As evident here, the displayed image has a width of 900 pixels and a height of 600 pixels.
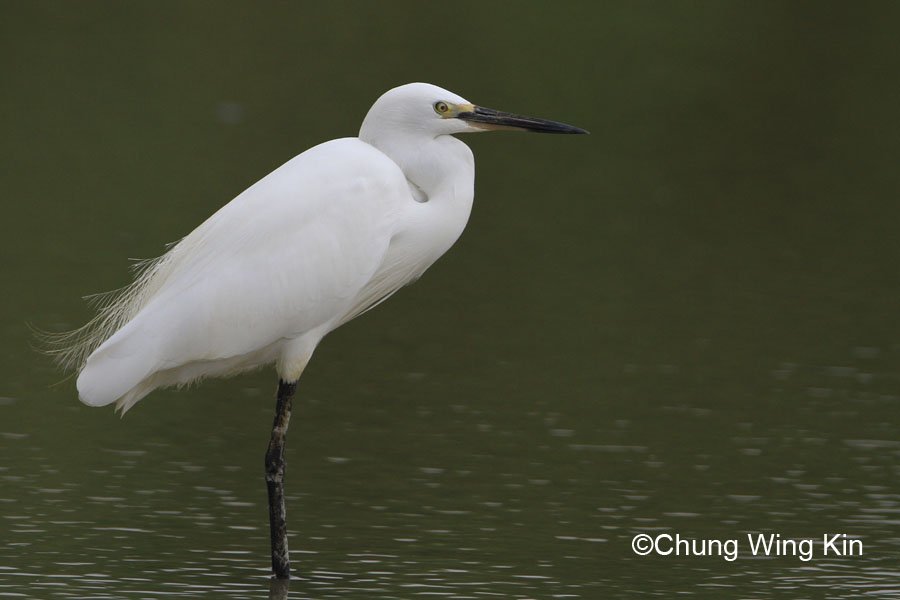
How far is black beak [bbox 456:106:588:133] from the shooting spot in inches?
251

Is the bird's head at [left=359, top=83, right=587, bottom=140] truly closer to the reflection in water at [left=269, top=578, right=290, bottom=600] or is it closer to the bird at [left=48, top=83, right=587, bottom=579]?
the bird at [left=48, top=83, right=587, bottom=579]

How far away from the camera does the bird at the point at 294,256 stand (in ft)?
→ 20.1

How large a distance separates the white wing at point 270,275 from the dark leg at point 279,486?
22cm

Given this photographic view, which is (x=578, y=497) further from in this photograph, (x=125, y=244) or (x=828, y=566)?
(x=125, y=244)

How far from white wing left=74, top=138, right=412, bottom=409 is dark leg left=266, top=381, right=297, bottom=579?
216 millimetres

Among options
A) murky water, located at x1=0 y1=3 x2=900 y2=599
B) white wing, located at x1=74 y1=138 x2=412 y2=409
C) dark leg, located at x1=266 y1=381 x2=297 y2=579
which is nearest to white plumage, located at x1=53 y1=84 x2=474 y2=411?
white wing, located at x1=74 y1=138 x2=412 y2=409

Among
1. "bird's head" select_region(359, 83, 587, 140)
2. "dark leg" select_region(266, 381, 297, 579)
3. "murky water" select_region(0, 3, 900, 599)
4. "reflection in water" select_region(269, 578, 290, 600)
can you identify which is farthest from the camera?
"murky water" select_region(0, 3, 900, 599)

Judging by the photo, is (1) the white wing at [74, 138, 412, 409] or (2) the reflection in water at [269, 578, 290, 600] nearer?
(2) the reflection in water at [269, 578, 290, 600]

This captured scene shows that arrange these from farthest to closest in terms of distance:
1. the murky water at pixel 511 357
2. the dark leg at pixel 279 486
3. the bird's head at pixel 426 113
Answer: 1. the murky water at pixel 511 357
2. the bird's head at pixel 426 113
3. the dark leg at pixel 279 486

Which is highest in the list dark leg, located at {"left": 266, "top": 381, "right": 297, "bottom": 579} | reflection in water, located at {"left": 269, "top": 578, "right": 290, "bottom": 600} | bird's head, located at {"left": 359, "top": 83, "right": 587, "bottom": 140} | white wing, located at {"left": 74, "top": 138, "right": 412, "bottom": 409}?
bird's head, located at {"left": 359, "top": 83, "right": 587, "bottom": 140}

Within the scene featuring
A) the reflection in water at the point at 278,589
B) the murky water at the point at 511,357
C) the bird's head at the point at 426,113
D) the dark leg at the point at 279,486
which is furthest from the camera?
the murky water at the point at 511,357

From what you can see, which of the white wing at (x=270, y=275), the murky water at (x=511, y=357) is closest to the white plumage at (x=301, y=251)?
the white wing at (x=270, y=275)

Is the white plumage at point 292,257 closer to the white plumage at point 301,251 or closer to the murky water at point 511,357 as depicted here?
the white plumage at point 301,251

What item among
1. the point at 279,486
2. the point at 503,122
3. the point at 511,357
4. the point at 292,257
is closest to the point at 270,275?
the point at 292,257
